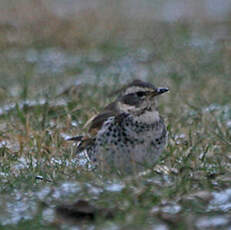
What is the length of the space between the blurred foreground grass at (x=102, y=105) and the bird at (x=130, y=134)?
0.20 metres

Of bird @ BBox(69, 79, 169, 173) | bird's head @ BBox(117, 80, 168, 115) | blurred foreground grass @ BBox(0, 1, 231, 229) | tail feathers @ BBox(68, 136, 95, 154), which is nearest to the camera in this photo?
blurred foreground grass @ BBox(0, 1, 231, 229)

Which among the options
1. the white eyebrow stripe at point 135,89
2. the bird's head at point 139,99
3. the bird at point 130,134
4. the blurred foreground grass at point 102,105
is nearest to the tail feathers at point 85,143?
the bird at point 130,134

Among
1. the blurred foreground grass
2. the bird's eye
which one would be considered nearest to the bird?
the bird's eye

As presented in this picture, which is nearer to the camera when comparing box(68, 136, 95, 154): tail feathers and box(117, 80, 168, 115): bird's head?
box(117, 80, 168, 115): bird's head

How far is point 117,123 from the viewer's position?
560cm

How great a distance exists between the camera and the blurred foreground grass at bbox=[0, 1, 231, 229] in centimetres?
452

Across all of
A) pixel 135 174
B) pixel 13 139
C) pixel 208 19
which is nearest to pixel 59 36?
pixel 208 19

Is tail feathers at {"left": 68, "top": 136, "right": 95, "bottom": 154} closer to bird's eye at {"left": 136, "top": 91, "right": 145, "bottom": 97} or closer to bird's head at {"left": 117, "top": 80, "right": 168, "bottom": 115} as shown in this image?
bird's head at {"left": 117, "top": 80, "right": 168, "bottom": 115}

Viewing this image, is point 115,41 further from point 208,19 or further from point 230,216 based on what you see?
point 230,216

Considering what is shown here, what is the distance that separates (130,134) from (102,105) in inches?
96.1

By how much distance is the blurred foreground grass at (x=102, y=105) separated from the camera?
4.52m

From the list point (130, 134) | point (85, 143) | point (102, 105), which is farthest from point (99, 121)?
point (102, 105)

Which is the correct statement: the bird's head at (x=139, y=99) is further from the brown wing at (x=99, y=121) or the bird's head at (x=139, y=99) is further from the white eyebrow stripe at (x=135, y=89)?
the brown wing at (x=99, y=121)

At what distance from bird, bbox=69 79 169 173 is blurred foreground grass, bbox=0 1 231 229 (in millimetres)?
205
